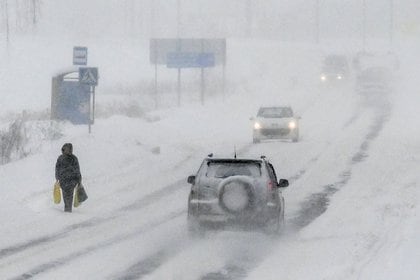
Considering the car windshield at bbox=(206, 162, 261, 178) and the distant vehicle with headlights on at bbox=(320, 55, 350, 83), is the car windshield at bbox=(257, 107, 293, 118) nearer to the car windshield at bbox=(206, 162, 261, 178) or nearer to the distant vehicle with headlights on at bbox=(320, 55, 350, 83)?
the car windshield at bbox=(206, 162, 261, 178)


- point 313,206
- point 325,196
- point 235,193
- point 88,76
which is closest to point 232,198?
point 235,193

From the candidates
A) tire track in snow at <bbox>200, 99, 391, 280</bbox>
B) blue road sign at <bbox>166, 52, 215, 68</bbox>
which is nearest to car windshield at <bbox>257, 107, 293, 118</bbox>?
tire track in snow at <bbox>200, 99, 391, 280</bbox>

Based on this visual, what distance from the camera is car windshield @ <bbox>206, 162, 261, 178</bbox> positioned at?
16.7 meters

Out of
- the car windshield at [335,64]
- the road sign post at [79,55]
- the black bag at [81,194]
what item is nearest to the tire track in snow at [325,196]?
the black bag at [81,194]

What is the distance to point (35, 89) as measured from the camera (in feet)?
255

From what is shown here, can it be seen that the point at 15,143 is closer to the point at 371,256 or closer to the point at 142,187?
the point at 142,187

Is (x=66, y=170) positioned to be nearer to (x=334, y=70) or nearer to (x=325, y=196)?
(x=325, y=196)

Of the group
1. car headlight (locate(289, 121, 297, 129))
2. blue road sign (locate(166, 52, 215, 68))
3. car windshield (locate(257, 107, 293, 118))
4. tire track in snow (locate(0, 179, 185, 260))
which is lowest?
tire track in snow (locate(0, 179, 185, 260))

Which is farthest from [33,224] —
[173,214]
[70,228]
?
[173,214]

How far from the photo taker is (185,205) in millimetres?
22266

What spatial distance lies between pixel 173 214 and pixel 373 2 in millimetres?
172291

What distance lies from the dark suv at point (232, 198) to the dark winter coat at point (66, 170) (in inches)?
175

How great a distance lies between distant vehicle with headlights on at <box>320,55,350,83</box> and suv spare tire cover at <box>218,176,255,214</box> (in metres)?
60.0

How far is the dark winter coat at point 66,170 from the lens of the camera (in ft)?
66.6
